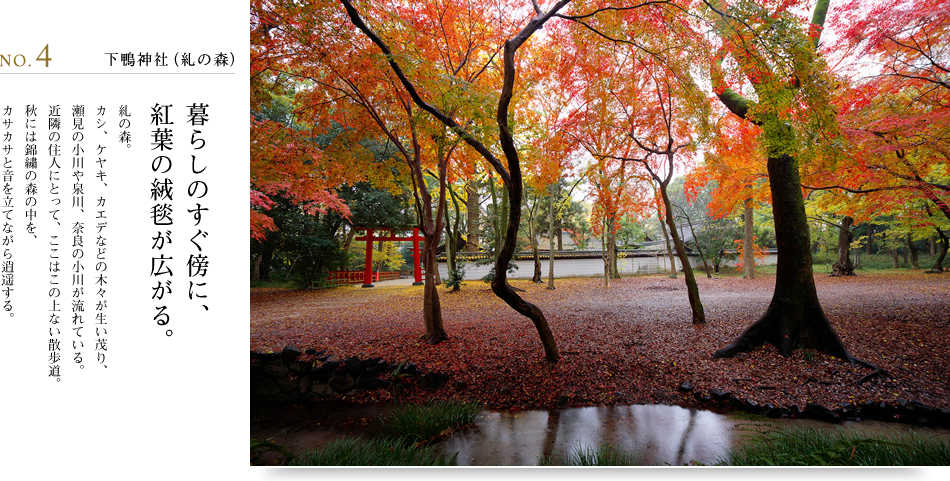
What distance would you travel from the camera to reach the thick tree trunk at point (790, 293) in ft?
9.20

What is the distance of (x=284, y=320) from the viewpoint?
162 inches

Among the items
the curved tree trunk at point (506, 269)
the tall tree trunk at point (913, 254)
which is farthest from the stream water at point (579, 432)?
the tall tree trunk at point (913, 254)

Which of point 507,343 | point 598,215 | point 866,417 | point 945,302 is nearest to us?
point 866,417

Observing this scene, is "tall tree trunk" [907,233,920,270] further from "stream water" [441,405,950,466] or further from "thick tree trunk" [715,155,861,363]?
"stream water" [441,405,950,466]

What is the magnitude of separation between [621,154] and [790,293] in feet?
10.4

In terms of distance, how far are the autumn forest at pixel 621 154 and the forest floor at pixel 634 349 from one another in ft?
0.08

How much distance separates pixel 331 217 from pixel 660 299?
683cm

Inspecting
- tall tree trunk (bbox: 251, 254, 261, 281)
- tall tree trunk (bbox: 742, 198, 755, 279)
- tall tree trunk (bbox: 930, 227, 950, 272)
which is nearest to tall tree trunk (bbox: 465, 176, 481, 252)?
tall tree trunk (bbox: 251, 254, 261, 281)

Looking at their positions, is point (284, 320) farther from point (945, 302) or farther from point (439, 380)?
point (945, 302)

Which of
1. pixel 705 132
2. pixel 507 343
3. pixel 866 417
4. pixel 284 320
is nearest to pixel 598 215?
pixel 705 132

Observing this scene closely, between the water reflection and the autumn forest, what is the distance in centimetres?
6

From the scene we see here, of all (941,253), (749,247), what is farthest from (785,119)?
(941,253)

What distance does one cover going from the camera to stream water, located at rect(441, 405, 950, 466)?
1.87 metres

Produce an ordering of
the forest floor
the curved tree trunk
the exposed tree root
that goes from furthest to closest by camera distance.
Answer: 1. the exposed tree root
2. the curved tree trunk
3. the forest floor
